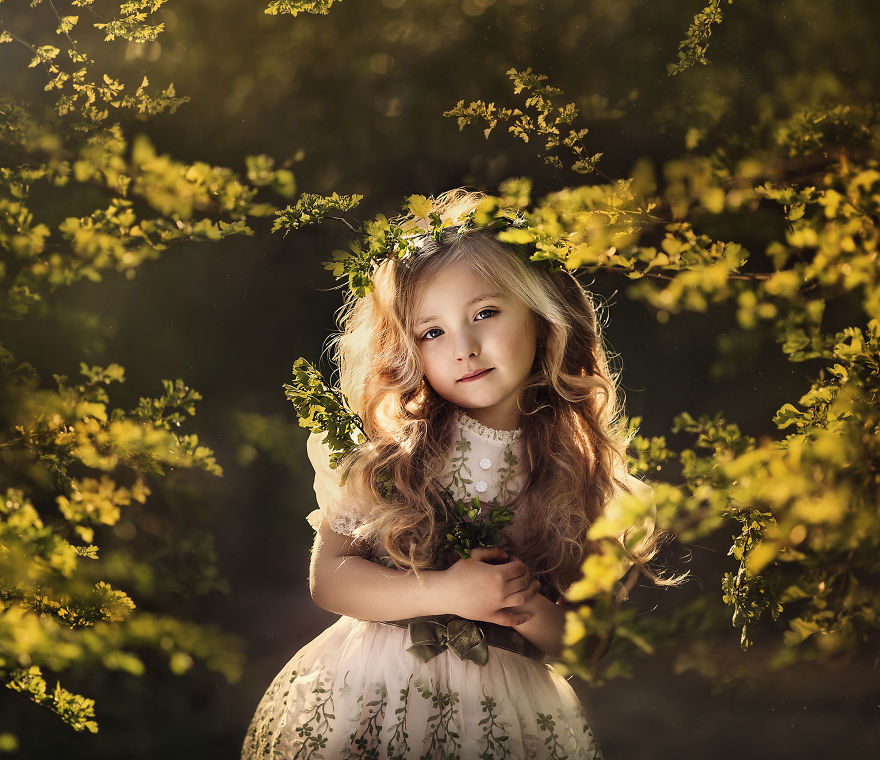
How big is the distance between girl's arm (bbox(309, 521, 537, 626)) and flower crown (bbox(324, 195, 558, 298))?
33cm

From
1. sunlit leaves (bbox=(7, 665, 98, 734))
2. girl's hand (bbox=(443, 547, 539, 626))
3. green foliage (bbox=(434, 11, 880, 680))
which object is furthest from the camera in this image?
sunlit leaves (bbox=(7, 665, 98, 734))

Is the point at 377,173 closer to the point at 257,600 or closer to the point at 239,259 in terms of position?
the point at 239,259

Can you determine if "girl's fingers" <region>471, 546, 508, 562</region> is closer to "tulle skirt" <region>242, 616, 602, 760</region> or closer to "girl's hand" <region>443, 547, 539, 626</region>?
"girl's hand" <region>443, 547, 539, 626</region>

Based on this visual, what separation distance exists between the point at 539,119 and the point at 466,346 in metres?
0.31

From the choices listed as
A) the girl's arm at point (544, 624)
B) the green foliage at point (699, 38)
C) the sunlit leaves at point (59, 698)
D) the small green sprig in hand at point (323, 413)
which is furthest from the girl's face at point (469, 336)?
the sunlit leaves at point (59, 698)

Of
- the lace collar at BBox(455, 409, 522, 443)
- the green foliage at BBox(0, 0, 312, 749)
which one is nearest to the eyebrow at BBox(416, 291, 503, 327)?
the lace collar at BBox(455, 409, 522, 443)

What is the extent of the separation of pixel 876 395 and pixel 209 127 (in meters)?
0.85

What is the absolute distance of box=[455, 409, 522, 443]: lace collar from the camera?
1.01m

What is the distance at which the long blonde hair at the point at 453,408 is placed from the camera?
37.8 inches

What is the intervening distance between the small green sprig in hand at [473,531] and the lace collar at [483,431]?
96mm

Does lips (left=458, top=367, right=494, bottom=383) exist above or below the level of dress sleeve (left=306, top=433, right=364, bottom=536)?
above

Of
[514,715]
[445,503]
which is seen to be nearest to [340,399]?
[445,503]

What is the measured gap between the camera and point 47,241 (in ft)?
3.42

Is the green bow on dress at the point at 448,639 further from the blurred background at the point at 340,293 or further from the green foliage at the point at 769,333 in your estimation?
the blurred background at the point at 340,293
